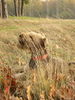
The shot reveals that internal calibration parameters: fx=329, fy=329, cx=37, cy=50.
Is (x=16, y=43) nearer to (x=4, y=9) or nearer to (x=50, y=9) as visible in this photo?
(x=50, y=9)

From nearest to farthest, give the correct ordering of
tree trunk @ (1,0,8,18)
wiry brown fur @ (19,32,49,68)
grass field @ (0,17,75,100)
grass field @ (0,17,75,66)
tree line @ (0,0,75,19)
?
grass field @ (0,17,75,100), wiry brown fur @ (19,32,49,68), grass field @ (0,17,75,66), tree line @ (0,0,75,19), tree trunk @ (1,0,8,18)

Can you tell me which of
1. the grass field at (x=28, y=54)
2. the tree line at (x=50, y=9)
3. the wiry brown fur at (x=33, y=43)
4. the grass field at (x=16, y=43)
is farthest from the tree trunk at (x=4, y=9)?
the wiry brown fur at (x=33, y=43)

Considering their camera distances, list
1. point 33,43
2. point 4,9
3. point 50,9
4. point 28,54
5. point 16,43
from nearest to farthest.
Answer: point 33,43, point 28,54, point 16,43, point 50,9, point 4,9

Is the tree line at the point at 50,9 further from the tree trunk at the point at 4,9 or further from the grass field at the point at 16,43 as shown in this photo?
the grass field at the point at 16,43

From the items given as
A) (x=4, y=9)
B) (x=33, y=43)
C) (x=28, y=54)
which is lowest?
(x=28, y=54)

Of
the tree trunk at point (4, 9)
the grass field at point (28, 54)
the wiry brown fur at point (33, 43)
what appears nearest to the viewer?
the grass field at point (28, 54)

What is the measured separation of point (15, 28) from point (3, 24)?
1343 mm

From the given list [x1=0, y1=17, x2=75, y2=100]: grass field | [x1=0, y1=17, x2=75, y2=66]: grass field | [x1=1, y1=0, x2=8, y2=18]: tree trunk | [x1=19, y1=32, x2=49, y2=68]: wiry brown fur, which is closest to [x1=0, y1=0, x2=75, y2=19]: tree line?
[x1=1, y1=0, x2=8, y2=18]: tree trunk

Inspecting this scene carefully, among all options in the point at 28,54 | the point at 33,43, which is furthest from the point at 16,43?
the point at 33,43

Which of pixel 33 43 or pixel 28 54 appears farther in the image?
pixel 28 54

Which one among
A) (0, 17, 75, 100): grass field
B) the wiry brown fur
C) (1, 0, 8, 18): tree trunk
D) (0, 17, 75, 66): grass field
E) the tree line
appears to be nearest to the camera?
(0, 17, 75, 100): grass field

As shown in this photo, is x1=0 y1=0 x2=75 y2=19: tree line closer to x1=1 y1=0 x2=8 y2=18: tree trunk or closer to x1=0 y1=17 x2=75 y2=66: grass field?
x1=1 y1=0 x2=8 y2=18: tree trunk

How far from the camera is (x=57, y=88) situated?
17.5 feet

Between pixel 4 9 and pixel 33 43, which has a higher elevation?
pixel 33 43
